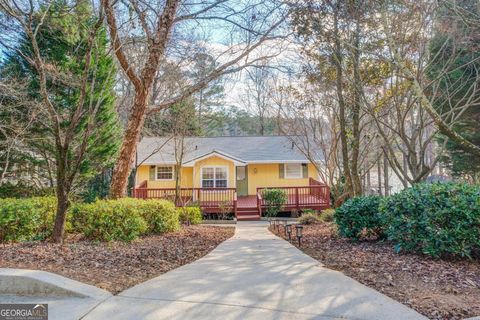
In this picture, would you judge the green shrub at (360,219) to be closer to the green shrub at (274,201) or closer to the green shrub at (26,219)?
the green shrub at (26,219)

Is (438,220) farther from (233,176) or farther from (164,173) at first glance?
(164,173)

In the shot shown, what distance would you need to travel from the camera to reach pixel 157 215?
843 centimetres

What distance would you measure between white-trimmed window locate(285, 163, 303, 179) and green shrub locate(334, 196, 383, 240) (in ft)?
42.4

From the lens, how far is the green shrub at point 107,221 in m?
6.97

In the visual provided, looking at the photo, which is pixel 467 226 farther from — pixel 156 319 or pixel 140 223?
pixel 140 223

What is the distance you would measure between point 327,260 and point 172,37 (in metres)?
7.25

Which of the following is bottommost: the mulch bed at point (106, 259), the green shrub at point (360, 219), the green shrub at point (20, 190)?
the mulch bed at point (106, 259)

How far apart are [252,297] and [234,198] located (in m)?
12.7

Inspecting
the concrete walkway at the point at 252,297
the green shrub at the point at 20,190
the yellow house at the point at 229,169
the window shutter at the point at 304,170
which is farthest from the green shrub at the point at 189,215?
the window shutter at the point at 304,170

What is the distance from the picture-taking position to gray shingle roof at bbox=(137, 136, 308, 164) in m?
19.6

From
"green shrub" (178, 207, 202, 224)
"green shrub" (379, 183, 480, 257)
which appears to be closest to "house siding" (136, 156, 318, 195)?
"green shrub" (178, 207, 202, 224)

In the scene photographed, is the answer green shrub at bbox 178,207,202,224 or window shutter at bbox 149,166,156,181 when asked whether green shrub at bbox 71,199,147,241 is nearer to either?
green shrub at bbox 178,207,202,224

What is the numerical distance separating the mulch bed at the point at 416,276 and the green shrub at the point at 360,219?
1.81 ft

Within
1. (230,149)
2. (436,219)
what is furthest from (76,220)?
(230,149)
